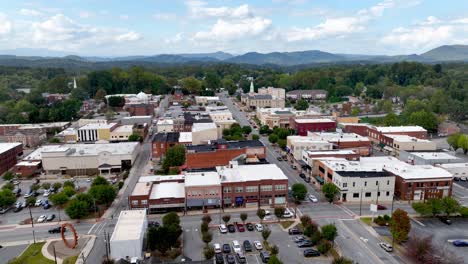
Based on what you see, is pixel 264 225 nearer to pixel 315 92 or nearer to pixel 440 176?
pixel 440 176

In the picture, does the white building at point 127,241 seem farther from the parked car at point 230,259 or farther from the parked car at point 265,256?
the parked car at point 265,256

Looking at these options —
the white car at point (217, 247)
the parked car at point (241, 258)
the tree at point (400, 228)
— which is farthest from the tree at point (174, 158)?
the tree at point (400, 228)

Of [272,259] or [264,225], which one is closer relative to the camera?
[272,259]

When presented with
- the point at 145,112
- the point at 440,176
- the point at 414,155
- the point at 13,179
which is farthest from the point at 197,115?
the point at 440,176

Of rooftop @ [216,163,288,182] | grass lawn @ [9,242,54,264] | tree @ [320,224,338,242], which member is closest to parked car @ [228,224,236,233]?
rooftop @ [216,163,288,182]

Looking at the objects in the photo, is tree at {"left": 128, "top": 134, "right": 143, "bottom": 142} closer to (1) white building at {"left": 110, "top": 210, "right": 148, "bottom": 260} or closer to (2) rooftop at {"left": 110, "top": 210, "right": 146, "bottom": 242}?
(2) rooftop at {"left": 110, "top": 210, "right": 146, "bottom": 242}

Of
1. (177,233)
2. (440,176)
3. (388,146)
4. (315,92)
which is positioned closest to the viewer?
(177,233)
